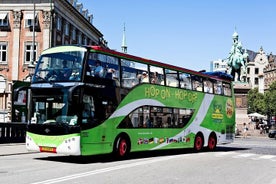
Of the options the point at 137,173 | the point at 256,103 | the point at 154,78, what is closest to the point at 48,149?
the point at 137,173

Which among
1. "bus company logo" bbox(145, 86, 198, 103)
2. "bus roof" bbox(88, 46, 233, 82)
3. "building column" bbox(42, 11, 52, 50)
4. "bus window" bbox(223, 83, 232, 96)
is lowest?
"bus company logo" bbox(145, 86, 198, 103)

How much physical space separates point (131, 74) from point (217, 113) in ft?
26.6

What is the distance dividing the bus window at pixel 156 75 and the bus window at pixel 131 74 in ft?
1.56

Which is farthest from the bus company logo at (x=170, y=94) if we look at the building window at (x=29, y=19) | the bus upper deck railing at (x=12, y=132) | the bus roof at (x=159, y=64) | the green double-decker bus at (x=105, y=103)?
the building window at (x=29, y=19)

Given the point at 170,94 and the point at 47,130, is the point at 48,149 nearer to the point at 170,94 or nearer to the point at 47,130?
the point at 47,130

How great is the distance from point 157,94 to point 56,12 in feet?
125

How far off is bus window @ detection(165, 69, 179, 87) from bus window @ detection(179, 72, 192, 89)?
38 cm

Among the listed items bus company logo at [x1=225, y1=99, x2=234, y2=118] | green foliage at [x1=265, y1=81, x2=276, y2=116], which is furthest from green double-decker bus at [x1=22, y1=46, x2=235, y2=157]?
green foliage at [x1=265, y1=81, x2=276, y2=116]

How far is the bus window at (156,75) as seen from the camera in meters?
18.1

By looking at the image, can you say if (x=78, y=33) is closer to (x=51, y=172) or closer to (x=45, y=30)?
(x=45, y=30)

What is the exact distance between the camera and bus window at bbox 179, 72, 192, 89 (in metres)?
20.2

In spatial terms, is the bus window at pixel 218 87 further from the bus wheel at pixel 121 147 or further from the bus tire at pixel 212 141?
the bus wheel at pixel 121 147

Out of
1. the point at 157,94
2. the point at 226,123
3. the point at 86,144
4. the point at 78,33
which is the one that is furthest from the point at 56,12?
the point at 86,144

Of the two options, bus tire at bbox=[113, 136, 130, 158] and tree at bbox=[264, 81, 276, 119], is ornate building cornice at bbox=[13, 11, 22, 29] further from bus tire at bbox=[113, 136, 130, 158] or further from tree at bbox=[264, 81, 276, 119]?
tree at bbox=[264, 81, 276, 119]
